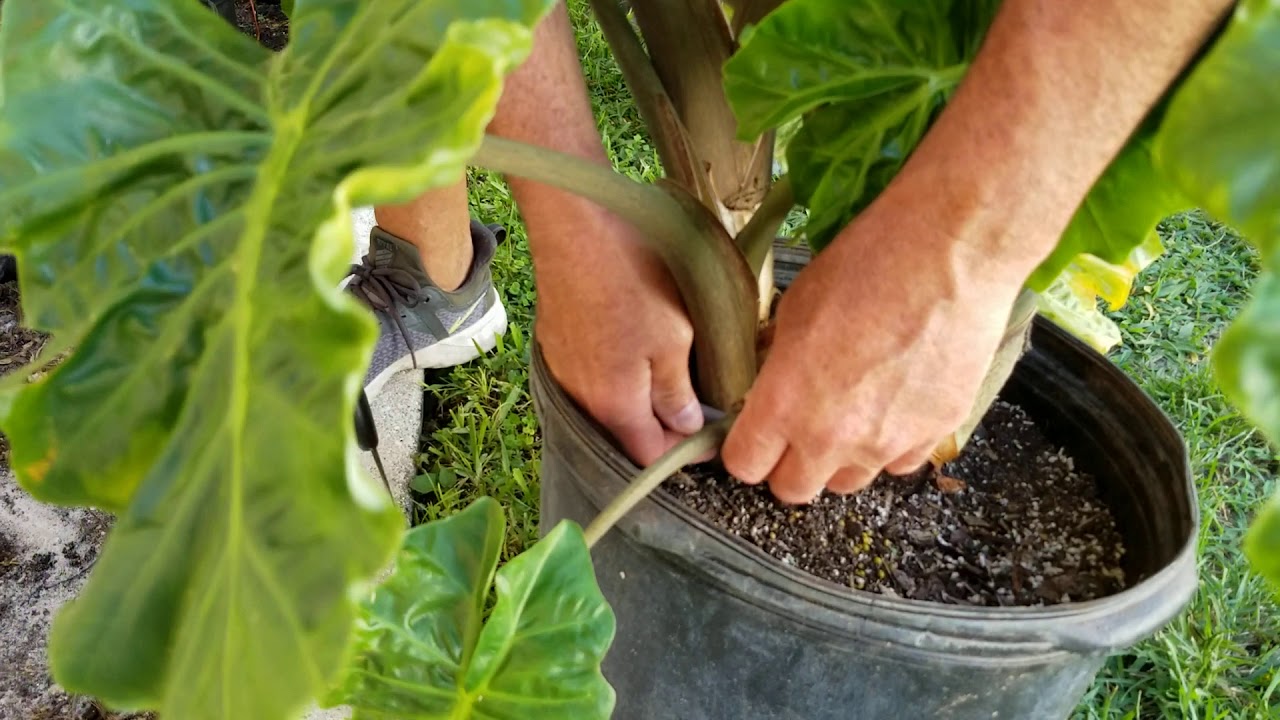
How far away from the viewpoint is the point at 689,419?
2.64 feet

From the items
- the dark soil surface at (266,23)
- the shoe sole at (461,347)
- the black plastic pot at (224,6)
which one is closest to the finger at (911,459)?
the shoe sole at (461,347)

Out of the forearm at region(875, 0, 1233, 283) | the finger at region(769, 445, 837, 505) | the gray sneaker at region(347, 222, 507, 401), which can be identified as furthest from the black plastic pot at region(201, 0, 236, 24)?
the forearm at region(875, 0, 1233, 283)

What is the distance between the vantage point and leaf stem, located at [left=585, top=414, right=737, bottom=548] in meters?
0.60

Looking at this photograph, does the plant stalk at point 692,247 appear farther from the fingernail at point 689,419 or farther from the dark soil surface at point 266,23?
the dark soil surface at point 266,23

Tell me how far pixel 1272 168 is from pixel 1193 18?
164 millimetres

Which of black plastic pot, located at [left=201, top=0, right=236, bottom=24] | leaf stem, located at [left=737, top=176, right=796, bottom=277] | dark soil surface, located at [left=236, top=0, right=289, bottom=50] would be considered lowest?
dark soil surface, located at [left=236, top=0, right=289, bottom=50]

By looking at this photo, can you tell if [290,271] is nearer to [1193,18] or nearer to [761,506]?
[1193,18]

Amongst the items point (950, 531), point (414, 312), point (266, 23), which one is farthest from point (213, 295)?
point (266, 23)

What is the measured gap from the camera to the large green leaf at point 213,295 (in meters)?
0.28

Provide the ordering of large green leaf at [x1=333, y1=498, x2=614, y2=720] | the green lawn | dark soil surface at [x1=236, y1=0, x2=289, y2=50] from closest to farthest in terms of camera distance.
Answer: large green leaf at [x1=333, y1=498, x2=614, y2=720] → the green lawn → dark soil surface at [x1=236, y1=0, x2=289, y2=50]

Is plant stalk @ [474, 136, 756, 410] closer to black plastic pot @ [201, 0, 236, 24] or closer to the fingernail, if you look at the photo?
the fingernail

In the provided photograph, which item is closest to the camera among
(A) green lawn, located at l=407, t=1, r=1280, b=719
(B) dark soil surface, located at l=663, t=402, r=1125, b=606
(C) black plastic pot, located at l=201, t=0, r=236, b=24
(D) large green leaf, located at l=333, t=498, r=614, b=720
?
(D) large green leaf, located at l=333, t=498, r=614, b=720

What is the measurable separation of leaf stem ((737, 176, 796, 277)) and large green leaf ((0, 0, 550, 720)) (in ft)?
1.30

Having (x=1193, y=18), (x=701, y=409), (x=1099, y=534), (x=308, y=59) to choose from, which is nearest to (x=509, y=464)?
(x=701, y=409)
